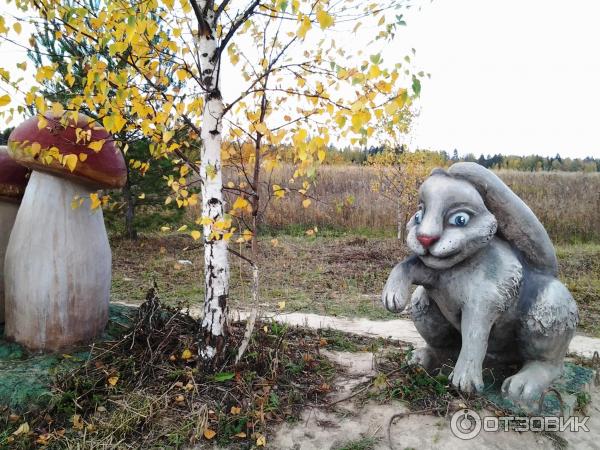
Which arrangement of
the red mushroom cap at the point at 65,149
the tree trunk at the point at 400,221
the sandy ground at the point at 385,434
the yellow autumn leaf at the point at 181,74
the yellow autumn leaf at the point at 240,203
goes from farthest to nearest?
the tree trunk at the point at 400,221 → the red mushroom cap at the point at 65,149 → the yellow autumn leaf at the point at 181,74 → the yellow autumn leaf at the point at 240,203 → the sandy ground at the point at 385,434

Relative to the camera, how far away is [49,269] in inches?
146

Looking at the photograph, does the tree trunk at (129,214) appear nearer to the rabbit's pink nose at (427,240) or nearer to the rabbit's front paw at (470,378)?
the rabbit's pink nose at (427,240)

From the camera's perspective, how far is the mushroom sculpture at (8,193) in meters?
4.03

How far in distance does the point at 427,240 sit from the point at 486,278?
457 mm

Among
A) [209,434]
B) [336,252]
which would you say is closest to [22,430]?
[209,434]

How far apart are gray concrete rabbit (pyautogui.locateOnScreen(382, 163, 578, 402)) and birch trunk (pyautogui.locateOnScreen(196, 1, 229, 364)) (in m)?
1.15

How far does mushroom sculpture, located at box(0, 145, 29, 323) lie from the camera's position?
13.2ft

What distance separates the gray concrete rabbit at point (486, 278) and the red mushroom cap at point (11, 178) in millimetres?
3083

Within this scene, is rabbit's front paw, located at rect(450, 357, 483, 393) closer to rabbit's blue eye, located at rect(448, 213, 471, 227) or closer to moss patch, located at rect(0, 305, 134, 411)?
rabbit's blue eye, located at rect(448, 213, 471, 227)

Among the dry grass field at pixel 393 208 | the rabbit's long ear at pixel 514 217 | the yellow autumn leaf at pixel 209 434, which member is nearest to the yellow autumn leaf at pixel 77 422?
the yellow autumn leaf at pixel 209 434

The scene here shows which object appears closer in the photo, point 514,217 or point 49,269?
point 514,217

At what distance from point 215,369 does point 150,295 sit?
957 mm

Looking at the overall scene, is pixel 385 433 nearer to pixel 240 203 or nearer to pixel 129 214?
pixel 240 203

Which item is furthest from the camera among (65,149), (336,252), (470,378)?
(336,252)
